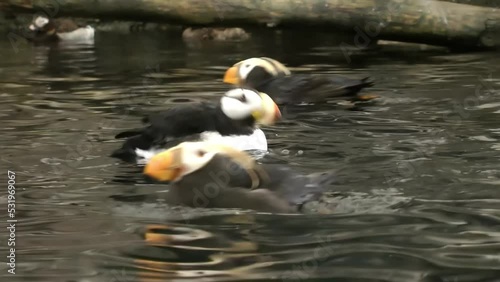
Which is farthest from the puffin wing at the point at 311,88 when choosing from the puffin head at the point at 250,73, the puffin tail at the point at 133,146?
the puffin tail at the point at 133,146

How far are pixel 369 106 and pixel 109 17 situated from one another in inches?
165

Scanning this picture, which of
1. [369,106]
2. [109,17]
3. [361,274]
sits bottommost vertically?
[361,274]

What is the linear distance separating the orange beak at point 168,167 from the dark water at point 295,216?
0.54ft

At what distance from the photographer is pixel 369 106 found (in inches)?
287

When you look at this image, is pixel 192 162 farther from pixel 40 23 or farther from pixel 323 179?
pixel 40 23

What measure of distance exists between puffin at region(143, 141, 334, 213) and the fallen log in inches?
227

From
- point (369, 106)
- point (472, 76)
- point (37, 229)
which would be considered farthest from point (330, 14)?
point (37, 229)

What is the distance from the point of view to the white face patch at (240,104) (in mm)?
5652

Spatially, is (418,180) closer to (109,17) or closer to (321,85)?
(321,85)

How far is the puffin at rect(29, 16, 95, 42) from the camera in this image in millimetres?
15922

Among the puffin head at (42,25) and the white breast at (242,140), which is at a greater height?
the puffin head at (42,25)

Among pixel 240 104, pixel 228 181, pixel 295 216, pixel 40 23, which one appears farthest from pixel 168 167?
pixel 40 23

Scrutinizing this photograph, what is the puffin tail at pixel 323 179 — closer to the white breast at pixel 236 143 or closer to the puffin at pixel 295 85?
the white breast at pixel 236 143

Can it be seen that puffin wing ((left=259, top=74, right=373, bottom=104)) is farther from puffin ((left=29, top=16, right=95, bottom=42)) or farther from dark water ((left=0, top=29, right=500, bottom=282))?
puffin ((left=29, top=16, right=95, bottom=42))
